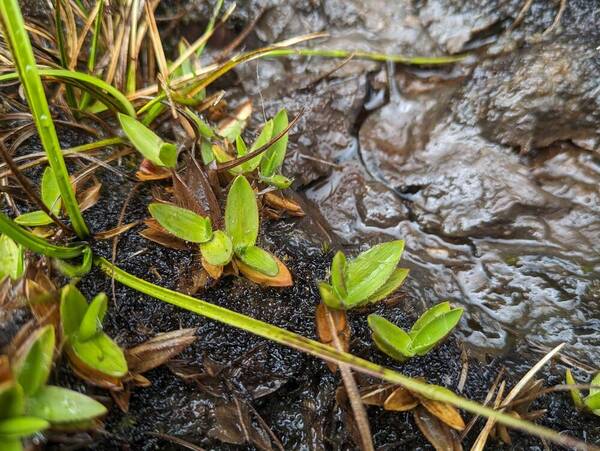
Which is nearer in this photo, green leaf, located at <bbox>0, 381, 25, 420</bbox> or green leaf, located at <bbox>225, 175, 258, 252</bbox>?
green leaf, located at <bbox>0, 381, 25, 420</bbox>

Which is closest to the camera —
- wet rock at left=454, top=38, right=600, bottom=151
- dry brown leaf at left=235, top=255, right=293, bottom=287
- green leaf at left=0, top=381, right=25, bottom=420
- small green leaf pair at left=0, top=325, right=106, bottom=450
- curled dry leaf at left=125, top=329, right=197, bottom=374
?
green leaf at left=0, top=381, right=25, bottom=420

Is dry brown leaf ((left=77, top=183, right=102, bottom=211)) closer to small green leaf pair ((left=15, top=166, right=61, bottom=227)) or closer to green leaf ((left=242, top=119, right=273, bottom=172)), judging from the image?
small green leaf pair ((left=15, top=166, right=61, bottom=227))

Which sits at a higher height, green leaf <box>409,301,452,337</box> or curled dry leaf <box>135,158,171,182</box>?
curled dry leaf <box>135,158,171,182</box>

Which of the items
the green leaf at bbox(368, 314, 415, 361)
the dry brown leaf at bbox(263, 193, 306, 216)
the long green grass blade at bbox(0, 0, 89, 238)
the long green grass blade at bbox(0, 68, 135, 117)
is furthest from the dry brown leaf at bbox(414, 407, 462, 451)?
the long green grass blade at bbox(0, 68, 135, 117)

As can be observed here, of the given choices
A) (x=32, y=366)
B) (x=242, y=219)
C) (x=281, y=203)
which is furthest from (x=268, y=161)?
(x=32, y=366)

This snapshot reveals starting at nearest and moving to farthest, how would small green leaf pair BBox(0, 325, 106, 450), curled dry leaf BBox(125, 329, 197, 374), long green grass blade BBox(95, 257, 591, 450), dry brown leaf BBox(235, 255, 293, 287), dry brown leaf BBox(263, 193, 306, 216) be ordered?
small green leaf pair BBox(0, 325, 106, 450)
long green grass blade BBox(95, 257, 591, 450)
curled dry leaf BBox(125, 329, 197, 374)
dry brown leaf BBox(235, 255, 293, 287)
dry brown leaf BBox(263, 193, 306, 216)

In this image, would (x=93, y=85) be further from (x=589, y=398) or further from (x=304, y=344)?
(x=589, y=398)


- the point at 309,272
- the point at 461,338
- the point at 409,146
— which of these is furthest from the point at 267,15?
the point at 461,338
